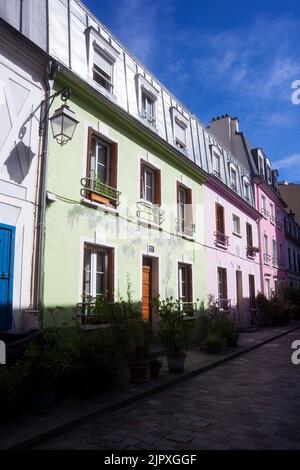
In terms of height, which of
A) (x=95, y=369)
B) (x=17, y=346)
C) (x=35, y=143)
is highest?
(x=35, y=143)

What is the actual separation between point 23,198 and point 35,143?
1.18 m

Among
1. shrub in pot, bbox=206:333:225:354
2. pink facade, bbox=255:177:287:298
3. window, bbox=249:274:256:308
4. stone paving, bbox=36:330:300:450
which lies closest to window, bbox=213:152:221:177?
pink facade, bbox=255:177:287:298

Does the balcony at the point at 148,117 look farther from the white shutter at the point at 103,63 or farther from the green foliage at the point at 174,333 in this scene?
the green foliage at the point at 174,333

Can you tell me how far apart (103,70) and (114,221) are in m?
3.83

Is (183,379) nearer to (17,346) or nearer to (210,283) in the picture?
(17,346)

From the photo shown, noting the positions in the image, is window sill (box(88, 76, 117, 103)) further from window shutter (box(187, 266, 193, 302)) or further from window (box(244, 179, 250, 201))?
window (box(244, 179, 250, 201))

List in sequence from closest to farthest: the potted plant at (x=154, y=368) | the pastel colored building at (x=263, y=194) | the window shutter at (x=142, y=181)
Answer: the potted plant at (x=154, y=368) < the window shutter at (x=142, y=181) < the pastel colored building at (x=263, y=194)

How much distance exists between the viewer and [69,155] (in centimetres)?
809

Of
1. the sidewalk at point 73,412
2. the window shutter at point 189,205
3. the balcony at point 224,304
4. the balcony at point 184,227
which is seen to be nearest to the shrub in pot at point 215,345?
the sidewalk at point 73,412

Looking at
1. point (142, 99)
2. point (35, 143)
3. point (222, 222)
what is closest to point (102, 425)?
point (35, 143)

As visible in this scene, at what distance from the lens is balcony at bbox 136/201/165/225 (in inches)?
405

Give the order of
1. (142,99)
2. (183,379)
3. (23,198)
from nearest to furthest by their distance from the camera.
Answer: (23,198) → (183,379) → (142,99)

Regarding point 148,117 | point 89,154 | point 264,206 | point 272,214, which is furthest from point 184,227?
point 272,214

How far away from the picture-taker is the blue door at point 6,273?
6.37 m
